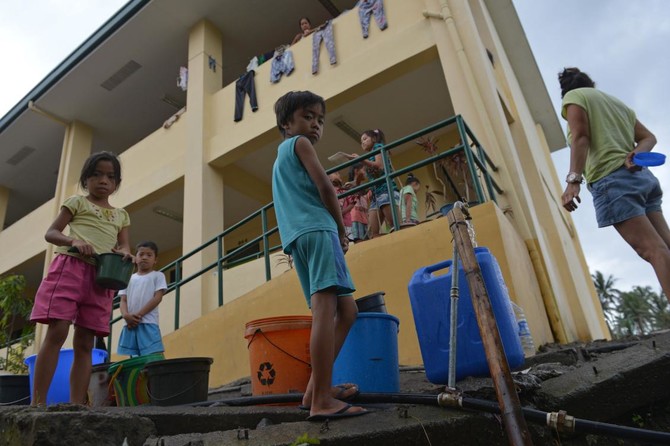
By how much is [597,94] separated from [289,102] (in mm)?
1980

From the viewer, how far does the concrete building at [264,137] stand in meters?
4.71

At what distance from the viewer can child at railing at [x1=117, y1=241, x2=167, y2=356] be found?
160 inches

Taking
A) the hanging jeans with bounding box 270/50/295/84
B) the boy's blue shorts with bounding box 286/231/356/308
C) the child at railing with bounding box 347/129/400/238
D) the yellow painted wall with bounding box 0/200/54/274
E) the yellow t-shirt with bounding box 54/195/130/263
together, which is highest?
the hanging jeans with bounding box 270/50/295/84

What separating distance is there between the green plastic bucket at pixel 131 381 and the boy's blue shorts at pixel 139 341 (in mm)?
926

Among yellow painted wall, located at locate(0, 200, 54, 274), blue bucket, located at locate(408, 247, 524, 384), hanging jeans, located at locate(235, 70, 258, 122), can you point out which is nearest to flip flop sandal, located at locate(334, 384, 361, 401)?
blue bucket, located at locate(408, 247, 524, 384)

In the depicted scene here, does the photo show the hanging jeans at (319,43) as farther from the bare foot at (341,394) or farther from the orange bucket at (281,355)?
the bare foot at (341,394)

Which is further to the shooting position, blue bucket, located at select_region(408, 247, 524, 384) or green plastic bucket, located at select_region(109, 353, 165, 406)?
green plastic bucket, located at select_region(109, 353, 165, 406)

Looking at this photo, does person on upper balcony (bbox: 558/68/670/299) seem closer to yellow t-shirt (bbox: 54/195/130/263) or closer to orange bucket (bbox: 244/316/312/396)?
orange bucket (bbox: 244/316/312/396)

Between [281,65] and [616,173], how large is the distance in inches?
243

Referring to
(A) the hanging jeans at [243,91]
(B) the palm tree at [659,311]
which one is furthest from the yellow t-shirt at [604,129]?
(B) the palm tree at [659,311]

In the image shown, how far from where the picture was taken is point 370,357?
242 cm

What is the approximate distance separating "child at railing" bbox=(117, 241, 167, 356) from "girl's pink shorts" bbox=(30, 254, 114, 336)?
1.23 meters

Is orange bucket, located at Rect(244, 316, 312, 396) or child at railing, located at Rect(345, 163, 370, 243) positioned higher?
child at railing, located at Rect(345, 163, 370, 243)

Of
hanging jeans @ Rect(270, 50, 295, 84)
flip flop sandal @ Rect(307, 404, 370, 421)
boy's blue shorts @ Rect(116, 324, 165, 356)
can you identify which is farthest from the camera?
hanging jeans @ Rect(270, 50, 295, 84)
